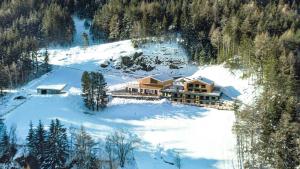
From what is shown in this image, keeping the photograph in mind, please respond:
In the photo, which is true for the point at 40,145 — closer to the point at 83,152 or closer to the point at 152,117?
the point at 83,152

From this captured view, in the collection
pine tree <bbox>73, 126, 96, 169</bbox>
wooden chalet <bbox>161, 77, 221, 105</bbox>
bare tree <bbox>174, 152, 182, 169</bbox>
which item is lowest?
bare tree <bbox>174, 152, 182, 169</bbox>

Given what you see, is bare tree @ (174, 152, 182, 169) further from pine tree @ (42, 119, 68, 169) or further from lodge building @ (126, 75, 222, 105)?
lodge building @ (126, 75, 222, 105)

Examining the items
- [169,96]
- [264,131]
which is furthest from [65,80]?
[264,131]

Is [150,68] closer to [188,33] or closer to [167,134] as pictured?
[188,33]

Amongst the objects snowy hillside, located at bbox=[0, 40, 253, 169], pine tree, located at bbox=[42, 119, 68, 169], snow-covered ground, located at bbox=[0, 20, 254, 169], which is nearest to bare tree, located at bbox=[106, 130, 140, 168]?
snow-covered ground, located at bbox=[0, 20, 254, 169]

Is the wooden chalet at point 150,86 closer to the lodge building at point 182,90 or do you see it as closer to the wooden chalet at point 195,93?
the lodge building at point 182,90

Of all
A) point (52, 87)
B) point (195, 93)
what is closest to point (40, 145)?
point (52, 87)

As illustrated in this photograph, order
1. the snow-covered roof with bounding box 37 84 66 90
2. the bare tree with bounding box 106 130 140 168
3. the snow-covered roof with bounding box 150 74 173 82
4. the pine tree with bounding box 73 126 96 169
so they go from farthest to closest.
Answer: the snow-covered roof with bounding box 150 74 173 82, the snow-covered roof with bounding box 37 84 66 90, the bare tree with bounding box 106 130 140 168, the pine tree with bounding box 73 126 96 169

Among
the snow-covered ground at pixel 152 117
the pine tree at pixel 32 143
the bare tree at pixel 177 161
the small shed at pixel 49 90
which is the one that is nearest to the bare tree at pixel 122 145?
the snow-covered ground at pixel 152 117
